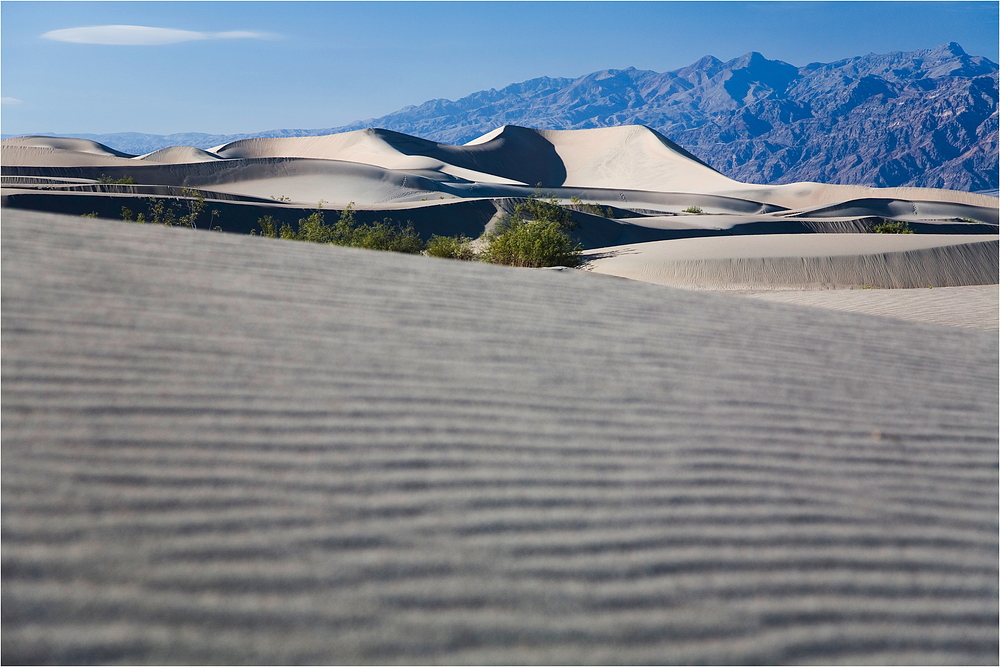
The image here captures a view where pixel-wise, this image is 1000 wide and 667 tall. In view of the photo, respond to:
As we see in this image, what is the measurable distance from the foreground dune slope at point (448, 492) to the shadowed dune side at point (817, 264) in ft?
48.6

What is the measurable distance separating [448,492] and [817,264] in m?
18.5

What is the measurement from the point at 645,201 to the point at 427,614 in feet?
183

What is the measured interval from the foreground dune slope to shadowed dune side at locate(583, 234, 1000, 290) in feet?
48.6

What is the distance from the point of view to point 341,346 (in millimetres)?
3287

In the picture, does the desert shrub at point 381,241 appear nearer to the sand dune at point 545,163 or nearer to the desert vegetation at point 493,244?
the desert vegetation at point 493,244

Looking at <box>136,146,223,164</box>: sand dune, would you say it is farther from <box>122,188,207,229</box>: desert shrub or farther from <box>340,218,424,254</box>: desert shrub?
<box>340,218,424,254</box>: desert shrub

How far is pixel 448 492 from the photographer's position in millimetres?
2238

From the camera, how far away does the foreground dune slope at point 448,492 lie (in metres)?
1.78

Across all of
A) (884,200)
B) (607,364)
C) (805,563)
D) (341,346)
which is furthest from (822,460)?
(884,200)

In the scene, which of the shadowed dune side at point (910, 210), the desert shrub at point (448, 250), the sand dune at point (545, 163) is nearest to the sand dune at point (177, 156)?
the sand dune at point (545, 163)

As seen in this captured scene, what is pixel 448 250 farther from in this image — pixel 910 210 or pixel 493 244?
pixel 910 210

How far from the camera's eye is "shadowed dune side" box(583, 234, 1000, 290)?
18.2 meters

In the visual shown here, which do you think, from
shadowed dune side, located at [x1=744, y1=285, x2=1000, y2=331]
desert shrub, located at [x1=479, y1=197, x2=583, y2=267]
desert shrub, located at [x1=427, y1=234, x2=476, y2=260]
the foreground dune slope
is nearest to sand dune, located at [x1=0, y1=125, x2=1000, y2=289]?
desert shrub, located at [x1=479, y1=197, x2=583, y2=267]

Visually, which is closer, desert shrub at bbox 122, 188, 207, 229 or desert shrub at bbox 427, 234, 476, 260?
desert shrub at bbox 427, 234, 476, 260
